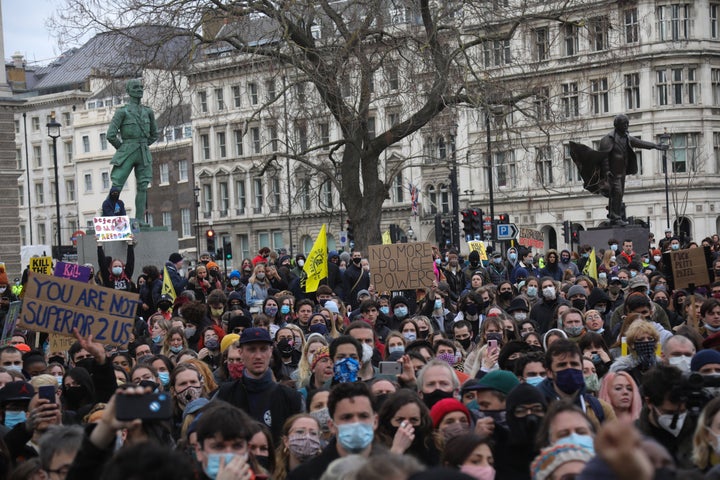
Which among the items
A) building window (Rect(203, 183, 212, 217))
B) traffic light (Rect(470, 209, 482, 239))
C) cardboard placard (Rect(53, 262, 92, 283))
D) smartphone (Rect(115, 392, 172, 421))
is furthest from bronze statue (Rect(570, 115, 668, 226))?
building window (Rect(203, 183, 212, 217))

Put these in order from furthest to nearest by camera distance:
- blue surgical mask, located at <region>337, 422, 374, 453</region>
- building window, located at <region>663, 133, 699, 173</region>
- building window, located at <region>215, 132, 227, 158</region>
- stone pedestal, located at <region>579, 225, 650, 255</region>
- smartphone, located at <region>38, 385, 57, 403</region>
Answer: building window, located at <region>215, 132, 227, 158</region> → building window, located at <region>663, 133, 699, 173</region> → stone pedestal, located at <region>579, 225, 650, 255</region> → smartphone, located at <region>38, 385, 57, 403</region> → blue surgical mask, located at <region>337, 422, 374, 453</region>

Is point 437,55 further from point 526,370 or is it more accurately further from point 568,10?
point 526,370

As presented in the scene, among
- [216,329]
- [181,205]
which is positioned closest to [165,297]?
[216,329]

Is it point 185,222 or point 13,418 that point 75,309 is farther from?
point 185,222

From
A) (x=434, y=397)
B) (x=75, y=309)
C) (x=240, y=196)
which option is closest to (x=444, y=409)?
(x=434, y=397)

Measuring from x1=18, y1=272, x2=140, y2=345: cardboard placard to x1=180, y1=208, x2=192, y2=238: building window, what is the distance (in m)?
76.5

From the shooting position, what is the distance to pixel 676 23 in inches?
2499

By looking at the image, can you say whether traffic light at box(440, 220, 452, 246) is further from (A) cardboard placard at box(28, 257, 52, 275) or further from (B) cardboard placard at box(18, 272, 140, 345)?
(B) cardboard placard at box(18, 272, 140, 345)

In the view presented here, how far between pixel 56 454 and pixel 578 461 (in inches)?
96.6

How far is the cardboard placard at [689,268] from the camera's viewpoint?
1429cm

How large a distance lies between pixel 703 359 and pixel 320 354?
3072mm

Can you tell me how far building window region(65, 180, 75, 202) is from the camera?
3748 inches

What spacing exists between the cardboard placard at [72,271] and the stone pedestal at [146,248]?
25.9ft

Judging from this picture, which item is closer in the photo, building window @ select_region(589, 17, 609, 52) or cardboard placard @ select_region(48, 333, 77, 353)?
cardboard placard @ select_region(48, 333, 77, 353)
